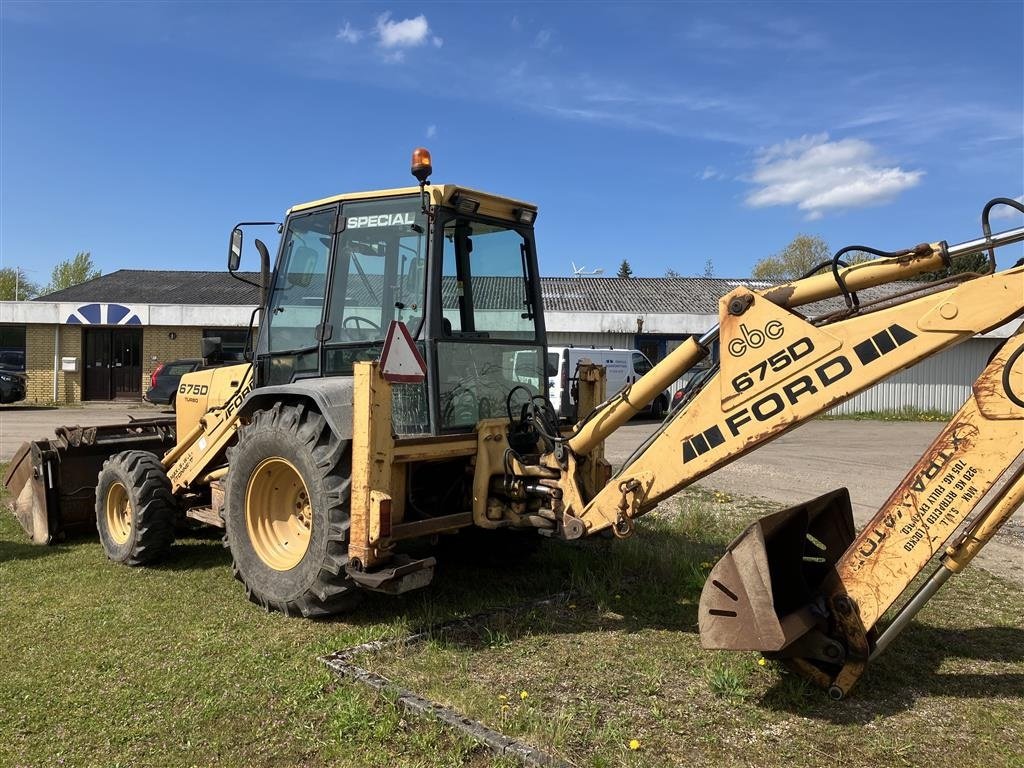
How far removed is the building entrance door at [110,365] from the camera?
26.4 metres

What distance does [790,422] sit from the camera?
3.81 meters

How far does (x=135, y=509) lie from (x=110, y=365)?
23.2m

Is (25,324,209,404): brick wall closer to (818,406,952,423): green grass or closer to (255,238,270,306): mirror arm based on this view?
(818,406,952,423): green grass

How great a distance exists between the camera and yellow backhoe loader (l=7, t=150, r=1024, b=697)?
3.60 m

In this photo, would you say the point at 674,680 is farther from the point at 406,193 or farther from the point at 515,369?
the point at 406,193

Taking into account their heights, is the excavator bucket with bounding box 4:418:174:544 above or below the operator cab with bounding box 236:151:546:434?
below

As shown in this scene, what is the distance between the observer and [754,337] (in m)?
3.95

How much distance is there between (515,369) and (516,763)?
2.81 m

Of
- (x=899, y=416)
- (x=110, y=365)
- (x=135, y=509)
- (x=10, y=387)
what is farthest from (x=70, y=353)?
(x=899, y=416)

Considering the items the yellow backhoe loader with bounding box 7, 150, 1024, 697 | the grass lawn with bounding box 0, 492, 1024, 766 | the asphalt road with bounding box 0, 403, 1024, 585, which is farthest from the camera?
the asphalt road with bounding box 0, 403, 1024, 585

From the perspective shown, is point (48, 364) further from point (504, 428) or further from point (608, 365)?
point (504, 428)

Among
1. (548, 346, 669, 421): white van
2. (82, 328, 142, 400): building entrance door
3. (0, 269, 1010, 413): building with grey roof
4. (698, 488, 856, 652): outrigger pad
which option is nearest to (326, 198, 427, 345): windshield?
(698, 488, 856, 652): outrigger pad

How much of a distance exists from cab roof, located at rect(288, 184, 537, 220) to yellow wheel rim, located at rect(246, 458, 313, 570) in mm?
1864

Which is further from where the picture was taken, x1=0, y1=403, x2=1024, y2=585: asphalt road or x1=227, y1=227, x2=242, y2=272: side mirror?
x1=0, y1=403, x2=1024, y2=585: asphalt road
